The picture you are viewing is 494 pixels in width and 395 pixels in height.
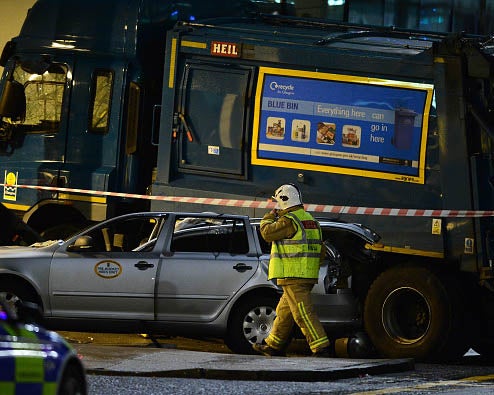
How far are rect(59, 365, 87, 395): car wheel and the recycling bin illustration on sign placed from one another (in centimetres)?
686

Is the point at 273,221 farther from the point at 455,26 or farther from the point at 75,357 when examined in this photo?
the point at 455,26

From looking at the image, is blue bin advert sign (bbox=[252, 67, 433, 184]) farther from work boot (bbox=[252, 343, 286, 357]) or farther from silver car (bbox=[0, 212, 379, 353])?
work boot (bbox=[252, 343, 286, 357])

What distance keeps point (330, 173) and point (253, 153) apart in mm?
898

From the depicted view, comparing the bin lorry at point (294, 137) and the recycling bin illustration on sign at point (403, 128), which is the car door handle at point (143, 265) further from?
the recycling bin illustration on sign at point (403, 128)

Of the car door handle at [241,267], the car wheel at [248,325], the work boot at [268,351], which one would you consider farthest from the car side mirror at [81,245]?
the work boot at [268,351]

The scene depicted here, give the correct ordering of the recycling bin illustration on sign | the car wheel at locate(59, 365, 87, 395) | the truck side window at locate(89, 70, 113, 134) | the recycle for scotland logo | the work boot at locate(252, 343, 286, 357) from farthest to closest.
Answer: the recycle for scotland logo < the truck side window at locate(89, 70, 113, 134) < the recycling bin illustration on sign < the work boot at locate(252, 343, 286, 357) < the car wheel at locate(59, 365, 87, 395)

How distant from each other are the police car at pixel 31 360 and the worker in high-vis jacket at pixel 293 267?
18.3 feet

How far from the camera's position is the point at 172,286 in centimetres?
1315

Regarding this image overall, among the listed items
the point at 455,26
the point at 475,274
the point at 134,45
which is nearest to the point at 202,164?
the point at 134,45

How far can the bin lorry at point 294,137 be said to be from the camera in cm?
1305

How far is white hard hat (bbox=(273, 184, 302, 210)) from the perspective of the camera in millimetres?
12633

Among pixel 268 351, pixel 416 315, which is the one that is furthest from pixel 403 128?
pixel 268 351

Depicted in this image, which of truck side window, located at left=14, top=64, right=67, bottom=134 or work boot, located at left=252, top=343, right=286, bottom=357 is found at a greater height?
truck side window, located at left=14, top=64, right=67, bottom=134

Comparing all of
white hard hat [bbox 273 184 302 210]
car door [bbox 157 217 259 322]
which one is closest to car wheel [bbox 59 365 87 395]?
white hard hat [bbox 273 184 302 210]
